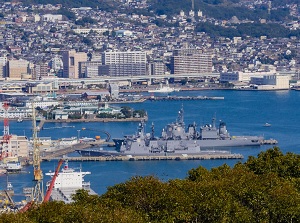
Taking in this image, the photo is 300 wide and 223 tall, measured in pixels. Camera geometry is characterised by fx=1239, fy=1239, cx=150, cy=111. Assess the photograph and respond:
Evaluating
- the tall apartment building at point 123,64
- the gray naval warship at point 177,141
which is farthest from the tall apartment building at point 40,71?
Answer: the gray naval warship at point 177,141

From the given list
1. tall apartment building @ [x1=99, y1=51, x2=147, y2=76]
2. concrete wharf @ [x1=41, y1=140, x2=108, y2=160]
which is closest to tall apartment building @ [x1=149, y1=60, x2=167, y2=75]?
tall apartment building @ [x1=99, y1=51, x2=147, y2=76]

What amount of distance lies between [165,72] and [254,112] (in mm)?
13141

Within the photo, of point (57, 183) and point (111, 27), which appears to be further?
point (111, 27)

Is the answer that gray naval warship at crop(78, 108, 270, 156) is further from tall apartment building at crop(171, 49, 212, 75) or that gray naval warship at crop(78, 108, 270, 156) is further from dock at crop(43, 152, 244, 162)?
tall apartment building at crop(171, 49, 212, 75)

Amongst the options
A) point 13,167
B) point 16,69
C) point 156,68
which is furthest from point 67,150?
point 156,68

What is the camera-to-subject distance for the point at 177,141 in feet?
66.1

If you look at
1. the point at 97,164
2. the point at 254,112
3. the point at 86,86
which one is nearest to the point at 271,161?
the point at 97,164

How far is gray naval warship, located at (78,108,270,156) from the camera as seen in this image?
19703 mm

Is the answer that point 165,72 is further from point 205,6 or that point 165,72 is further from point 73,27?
point 205,6

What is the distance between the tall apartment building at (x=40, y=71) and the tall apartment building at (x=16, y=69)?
0.30 meters

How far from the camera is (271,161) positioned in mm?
10484

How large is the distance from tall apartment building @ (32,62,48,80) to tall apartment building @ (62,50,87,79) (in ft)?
2.06

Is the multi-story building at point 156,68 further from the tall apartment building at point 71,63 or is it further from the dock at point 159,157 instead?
the dock at point 159,157

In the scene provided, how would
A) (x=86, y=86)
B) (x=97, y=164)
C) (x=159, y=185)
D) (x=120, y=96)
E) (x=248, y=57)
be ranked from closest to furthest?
(x=159, y=185) < (x=97, y=164) < (x=120, y=96) < (x=86, y=86) < (x=248, y=57)
